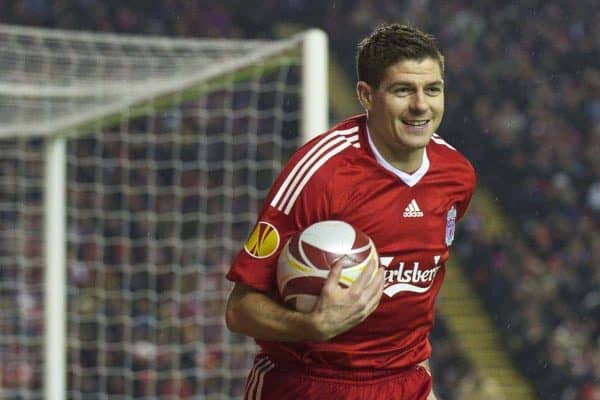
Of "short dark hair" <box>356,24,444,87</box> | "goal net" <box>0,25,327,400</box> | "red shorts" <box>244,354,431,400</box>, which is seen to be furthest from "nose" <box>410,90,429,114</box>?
"goal net" <box>0,25,327,400</box>

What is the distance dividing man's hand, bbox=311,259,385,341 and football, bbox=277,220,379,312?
0.03 metres

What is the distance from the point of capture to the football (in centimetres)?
323

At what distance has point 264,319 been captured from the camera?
3.31 meters

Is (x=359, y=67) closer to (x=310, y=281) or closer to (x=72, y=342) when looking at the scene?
(x=310, y=281)

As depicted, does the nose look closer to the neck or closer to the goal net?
the neck

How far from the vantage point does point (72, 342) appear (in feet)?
33.6

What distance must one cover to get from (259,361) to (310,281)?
1.94 feet

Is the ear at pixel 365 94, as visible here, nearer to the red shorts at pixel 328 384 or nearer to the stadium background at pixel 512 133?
the red shorts at pixel 328 384

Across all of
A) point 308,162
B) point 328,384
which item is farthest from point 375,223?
point 328,384

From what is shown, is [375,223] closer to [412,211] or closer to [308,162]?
[412,211]

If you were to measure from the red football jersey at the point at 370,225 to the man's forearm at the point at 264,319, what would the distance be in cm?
5

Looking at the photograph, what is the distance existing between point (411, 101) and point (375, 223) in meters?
0.37

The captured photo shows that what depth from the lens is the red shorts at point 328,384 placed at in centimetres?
356

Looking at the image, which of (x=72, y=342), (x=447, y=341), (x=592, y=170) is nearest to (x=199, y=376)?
(x=72, y=342)
